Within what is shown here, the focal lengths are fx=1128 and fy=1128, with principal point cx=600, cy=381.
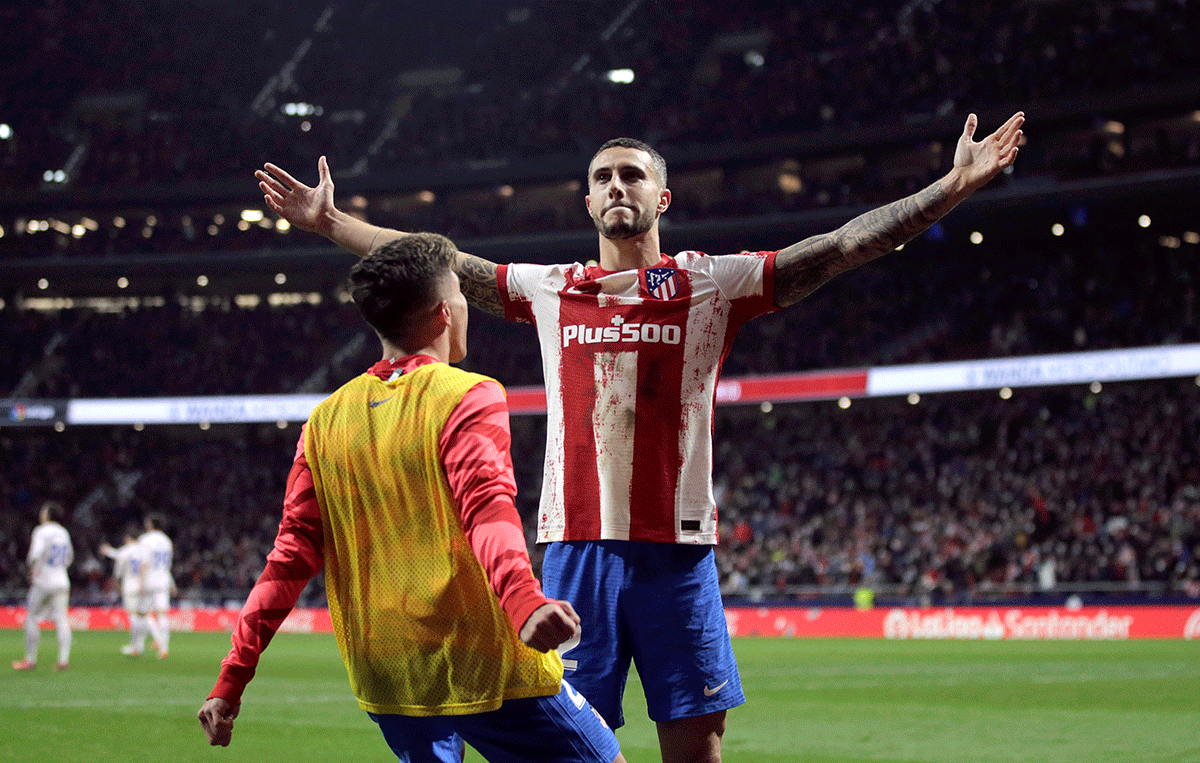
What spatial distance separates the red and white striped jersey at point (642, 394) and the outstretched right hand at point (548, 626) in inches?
45.7

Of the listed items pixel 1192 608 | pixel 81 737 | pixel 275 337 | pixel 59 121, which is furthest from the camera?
pixel 59 121

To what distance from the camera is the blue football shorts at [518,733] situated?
2.87 meters

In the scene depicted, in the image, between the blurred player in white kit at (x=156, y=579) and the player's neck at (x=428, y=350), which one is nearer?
the player's neck at (x=428, y=350)

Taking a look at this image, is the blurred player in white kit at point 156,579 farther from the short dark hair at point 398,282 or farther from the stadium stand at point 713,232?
the short dark hair at point 398,282

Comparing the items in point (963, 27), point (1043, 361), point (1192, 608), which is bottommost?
point (1192, 608)

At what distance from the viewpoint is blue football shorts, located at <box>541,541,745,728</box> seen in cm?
364

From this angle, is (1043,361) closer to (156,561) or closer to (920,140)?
(920,140)

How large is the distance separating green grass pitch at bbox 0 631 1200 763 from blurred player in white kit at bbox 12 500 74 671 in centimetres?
57

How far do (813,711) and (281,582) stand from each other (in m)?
8.46

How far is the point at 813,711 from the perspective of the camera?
34.6 feet

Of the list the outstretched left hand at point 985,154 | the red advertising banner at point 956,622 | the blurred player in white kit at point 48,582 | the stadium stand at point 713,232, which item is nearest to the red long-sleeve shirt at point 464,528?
the outstretched left hand at point 985,154

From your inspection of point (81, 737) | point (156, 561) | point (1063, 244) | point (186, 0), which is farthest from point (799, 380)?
point (186, 0)

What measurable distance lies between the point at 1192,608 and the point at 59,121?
43.1m

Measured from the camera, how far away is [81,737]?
869 cm
